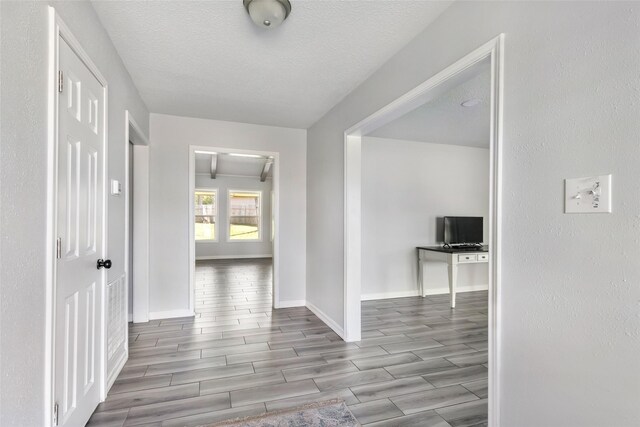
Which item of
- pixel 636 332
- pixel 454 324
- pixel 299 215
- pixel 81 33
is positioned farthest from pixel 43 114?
pixel 454 324

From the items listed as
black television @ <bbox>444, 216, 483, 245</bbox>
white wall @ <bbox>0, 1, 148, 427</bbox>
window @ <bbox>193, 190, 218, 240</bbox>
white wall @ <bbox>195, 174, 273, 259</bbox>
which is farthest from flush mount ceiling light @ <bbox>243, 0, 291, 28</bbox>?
window @ <bbox>193, 190, 218, 240</bbox>

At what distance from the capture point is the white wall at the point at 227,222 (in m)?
8.98

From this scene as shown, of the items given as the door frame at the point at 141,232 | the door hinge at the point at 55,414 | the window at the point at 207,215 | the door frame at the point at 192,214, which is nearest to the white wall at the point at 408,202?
the door frame at the point at 192,214

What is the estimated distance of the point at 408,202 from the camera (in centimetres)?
496

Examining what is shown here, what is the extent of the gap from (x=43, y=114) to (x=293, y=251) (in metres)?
3.26

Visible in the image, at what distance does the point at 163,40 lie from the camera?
2.19m

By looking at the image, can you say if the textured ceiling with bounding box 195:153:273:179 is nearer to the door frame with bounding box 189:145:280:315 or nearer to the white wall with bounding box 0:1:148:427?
the door frame with bounding box 189:145:280:315

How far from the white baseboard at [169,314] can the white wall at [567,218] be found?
3518mm

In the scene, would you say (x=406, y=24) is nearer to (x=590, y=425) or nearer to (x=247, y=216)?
(x=590, y=425)

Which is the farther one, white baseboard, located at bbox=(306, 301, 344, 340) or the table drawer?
the table drawer

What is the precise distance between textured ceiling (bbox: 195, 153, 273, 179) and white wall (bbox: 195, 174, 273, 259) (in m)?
0.23

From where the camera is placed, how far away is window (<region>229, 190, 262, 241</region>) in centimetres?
939

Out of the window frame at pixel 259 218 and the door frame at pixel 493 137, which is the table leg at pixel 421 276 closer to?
the door frame at pixel 493 137

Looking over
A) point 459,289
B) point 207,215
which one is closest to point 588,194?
point 459,289
